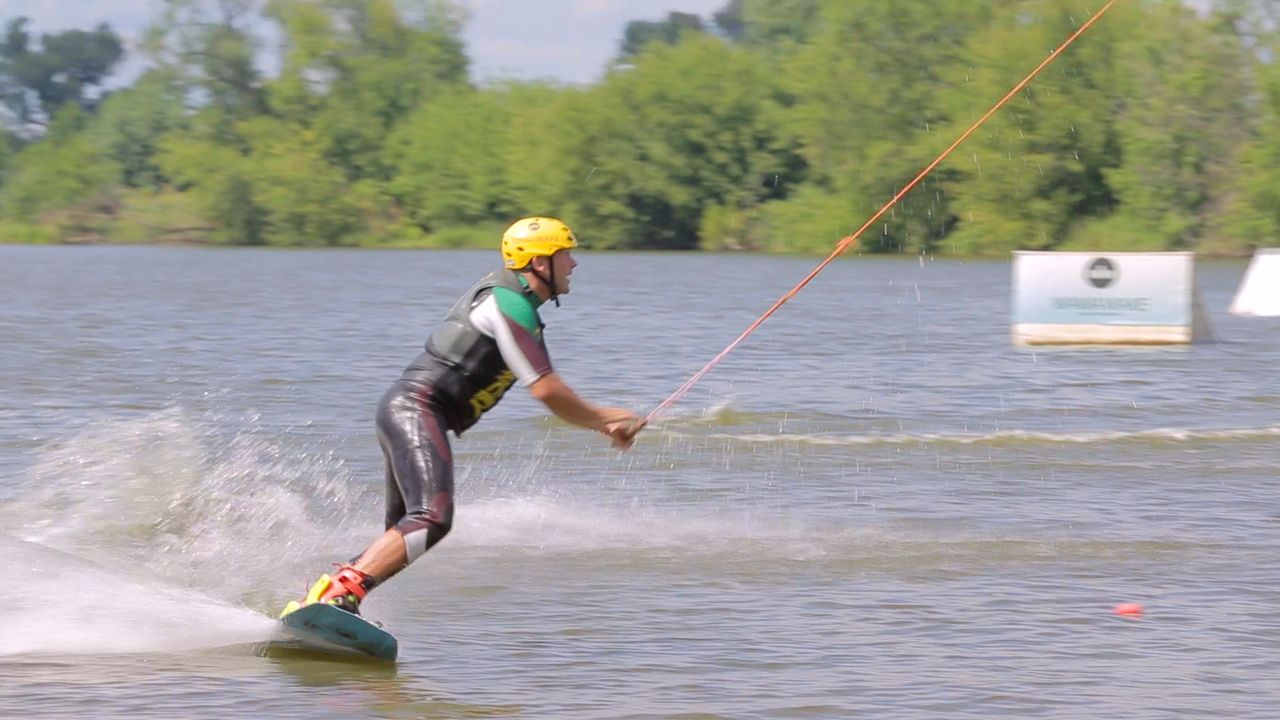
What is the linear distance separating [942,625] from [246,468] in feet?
21.0

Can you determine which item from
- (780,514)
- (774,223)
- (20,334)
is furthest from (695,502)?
(774,223)

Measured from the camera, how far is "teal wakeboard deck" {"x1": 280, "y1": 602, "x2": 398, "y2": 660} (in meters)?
7.07

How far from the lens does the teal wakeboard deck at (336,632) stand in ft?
23.2

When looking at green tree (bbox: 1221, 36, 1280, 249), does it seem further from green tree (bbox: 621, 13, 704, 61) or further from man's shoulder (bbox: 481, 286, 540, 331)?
green tree (bbox: 621, 13, 704, 61)

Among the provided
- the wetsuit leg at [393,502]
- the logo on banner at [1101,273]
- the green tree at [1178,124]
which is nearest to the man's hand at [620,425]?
the wetsuit leg at [393,502]

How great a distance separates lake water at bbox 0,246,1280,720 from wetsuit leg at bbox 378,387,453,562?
A: 1.75 feet

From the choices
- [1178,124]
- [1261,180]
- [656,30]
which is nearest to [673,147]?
[1178,124]

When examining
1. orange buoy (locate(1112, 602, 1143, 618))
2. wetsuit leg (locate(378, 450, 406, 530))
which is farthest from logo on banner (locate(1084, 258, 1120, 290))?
wetsuit leg (locate(378, 450, 406, 530))

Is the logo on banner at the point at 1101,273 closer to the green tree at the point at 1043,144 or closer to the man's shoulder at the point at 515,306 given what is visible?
the man's shoulder at the point at 515,306

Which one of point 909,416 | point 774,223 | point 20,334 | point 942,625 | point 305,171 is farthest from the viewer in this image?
point 305,171

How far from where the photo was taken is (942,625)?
8086mm

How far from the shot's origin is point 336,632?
7125 millimetres

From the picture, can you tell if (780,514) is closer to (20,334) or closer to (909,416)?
(909,416)

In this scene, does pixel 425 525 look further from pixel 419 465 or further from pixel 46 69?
pixel 46 69
